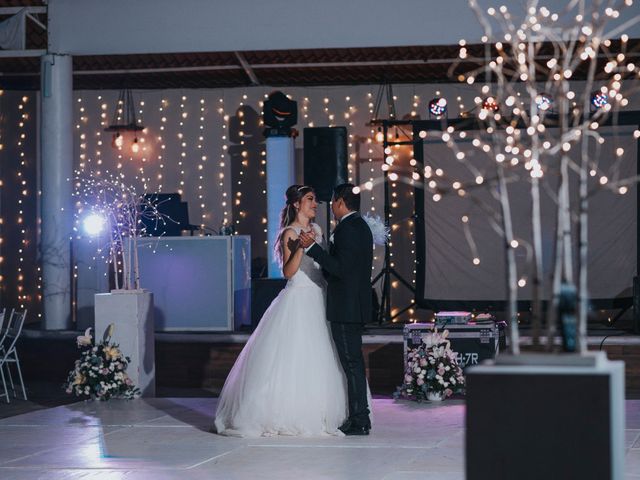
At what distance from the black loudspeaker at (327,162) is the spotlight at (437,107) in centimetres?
127

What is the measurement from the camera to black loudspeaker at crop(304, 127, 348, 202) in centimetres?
1237

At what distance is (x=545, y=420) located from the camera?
3385 mm

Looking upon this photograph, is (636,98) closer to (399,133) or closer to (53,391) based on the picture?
(399,133)

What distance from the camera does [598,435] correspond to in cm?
335

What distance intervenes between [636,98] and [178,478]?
9.99 metres

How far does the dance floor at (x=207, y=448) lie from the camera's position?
569cm

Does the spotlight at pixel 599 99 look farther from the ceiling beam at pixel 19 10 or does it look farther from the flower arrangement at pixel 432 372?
the ceiling beam at pixel 19 10

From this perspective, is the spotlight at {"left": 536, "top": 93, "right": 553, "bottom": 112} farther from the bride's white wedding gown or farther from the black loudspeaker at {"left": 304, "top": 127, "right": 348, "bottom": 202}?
the bride's white wedding gown

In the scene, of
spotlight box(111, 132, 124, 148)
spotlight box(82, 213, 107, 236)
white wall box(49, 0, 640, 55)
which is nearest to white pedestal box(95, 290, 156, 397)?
spotlight box(82, 213, 107, 236)

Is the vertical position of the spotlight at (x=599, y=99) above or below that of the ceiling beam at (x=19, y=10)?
below

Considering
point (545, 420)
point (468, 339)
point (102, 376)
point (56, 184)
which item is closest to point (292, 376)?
point (102, 376)

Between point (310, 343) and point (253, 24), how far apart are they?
528cm

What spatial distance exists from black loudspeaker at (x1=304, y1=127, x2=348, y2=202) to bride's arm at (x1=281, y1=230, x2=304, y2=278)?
528 cm

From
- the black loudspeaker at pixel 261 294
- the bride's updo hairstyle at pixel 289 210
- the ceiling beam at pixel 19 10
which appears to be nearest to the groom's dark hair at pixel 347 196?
the bride's updo hairstyle at pixel 289 210
